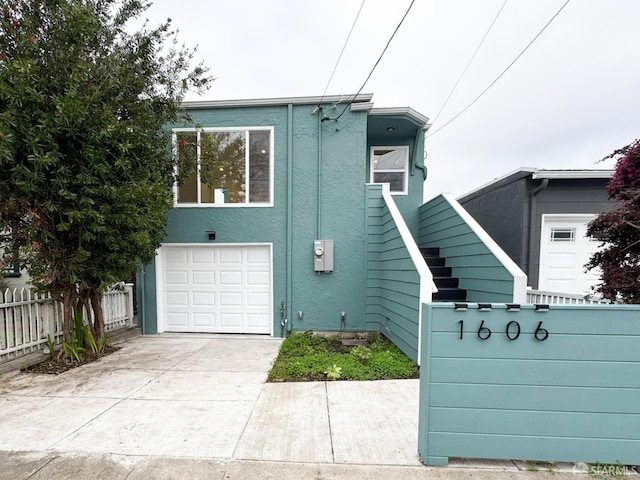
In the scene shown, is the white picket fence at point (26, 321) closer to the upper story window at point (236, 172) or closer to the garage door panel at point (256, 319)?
the upper story window at point (236, 172)

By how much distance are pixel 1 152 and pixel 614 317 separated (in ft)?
18.5

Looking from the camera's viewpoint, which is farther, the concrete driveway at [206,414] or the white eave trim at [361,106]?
the white eave trim at [361,106]

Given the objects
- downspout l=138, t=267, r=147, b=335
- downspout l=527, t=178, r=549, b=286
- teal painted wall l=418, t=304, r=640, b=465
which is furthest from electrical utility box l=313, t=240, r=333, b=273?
downspout l=527, t=178, r=549, b=286

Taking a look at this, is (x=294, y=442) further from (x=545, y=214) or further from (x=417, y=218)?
(x=545, y=214)

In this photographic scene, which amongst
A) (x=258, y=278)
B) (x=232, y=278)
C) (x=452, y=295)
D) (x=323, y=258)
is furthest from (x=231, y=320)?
(x=452, y=295)

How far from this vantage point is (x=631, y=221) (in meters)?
2.87

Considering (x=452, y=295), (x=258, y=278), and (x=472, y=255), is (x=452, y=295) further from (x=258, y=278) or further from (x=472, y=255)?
(x=258, y=278)

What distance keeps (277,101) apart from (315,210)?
2.32m

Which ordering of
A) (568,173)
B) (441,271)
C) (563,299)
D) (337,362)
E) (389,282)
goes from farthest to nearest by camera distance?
(568,173)
(441,271)
(389,282)
(337,362)
(563,299)

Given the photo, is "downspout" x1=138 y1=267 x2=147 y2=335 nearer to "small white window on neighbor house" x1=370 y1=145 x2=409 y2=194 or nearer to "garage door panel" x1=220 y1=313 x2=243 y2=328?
"garage door panel" x1=220 y1=313 x2=243 y2=328

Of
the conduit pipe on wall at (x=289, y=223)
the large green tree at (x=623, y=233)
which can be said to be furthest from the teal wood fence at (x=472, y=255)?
the conduit pipe on wall at (x=289, y=223)

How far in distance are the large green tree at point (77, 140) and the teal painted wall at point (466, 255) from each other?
4.89 m

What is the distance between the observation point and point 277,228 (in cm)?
562

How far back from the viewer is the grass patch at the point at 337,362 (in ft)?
12.0
